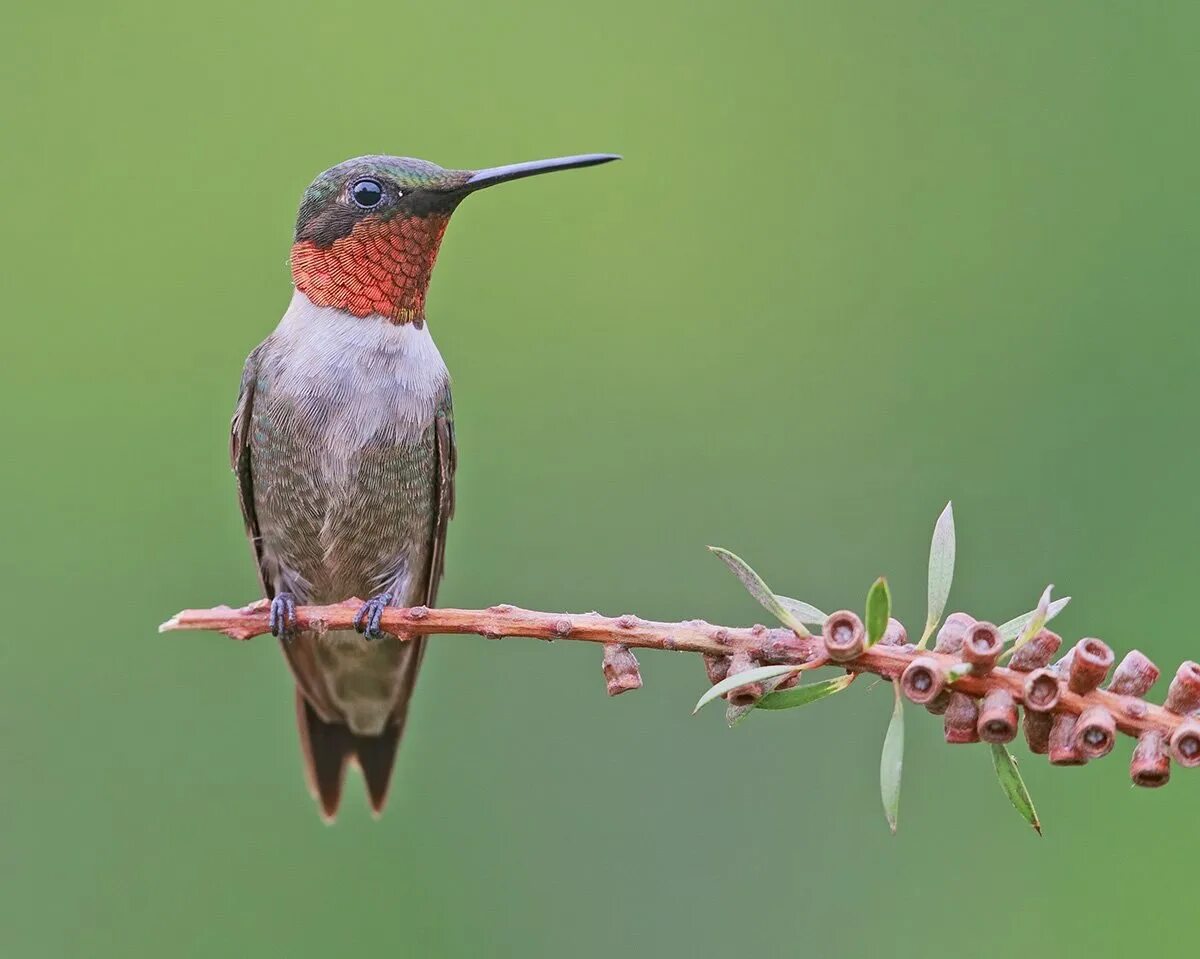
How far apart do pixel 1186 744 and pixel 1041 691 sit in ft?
0.45

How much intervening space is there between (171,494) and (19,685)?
3.72ft

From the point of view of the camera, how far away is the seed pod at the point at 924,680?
4.77 feet

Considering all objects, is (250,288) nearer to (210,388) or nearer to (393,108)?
(210,388)

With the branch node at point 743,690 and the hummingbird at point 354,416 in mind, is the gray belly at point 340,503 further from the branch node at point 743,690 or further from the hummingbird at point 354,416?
the branch node at point 743,690

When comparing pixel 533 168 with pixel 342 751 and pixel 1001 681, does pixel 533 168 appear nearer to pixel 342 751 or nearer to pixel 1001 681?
pixel 1001 681

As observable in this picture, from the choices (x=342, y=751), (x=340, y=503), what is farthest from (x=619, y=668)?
(x=342, y=751)

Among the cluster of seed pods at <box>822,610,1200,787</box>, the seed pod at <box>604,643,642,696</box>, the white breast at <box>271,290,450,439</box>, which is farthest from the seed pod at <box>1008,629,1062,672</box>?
the white breast at <box>271,290,450,439</box>

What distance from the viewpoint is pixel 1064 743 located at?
1410mm

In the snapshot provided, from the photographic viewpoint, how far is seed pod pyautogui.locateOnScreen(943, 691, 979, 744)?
145cm

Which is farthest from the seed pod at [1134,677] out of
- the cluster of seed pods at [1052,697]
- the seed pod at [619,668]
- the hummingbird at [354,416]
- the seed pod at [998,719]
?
the hummingbird at [354,416]

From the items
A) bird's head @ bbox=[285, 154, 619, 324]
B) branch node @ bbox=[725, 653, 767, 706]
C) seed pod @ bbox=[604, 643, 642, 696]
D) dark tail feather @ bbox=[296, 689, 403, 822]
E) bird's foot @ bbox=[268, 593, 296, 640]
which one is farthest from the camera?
dark tail feather @ bbox=[296, 689, 403, 822]

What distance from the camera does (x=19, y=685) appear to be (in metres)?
6.94

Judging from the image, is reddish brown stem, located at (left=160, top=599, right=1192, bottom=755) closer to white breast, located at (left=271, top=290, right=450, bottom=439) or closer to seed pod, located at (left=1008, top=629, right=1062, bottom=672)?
seed pod, located at (left=1008, top=629, right=1062, bottom=672)

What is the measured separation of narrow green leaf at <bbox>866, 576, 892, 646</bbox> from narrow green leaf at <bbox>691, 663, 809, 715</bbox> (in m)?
0.09
